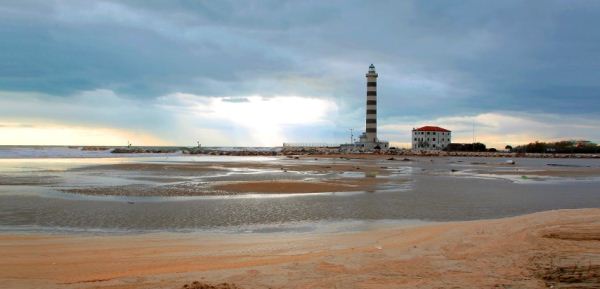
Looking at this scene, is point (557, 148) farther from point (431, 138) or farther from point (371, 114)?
point (371, 114)

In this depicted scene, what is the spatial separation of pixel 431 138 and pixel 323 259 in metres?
130

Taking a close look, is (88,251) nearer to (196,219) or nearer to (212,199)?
(196,219)

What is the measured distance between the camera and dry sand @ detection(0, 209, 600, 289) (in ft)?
21.8

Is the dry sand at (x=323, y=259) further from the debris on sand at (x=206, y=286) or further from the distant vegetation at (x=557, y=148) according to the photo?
the distant vegetation at (x=557, y=148)

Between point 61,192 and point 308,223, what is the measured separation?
1272 centimetres

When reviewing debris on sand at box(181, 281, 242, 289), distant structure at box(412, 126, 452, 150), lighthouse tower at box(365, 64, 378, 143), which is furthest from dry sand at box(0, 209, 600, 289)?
distant structure at box(412, 126, 452, 150)

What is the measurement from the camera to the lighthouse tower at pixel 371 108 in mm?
101500

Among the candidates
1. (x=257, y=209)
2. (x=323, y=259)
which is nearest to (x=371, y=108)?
(x=257, y=209)

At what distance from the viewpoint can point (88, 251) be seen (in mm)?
9141

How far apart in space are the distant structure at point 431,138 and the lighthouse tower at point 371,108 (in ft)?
104

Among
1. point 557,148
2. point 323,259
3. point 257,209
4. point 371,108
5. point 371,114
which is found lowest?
point 257,209

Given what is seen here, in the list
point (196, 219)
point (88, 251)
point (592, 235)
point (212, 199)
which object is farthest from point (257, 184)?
point (592, 235)

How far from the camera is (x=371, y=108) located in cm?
10131

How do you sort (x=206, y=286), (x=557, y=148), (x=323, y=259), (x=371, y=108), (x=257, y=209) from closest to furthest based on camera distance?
(x=206, y=286), (x=323, y=259), (x=257, y=209), (x=371, y=108), (x=557, y=148)
